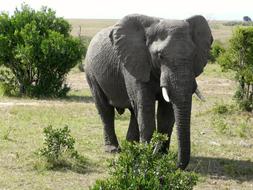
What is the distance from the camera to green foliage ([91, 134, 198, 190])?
5234mm

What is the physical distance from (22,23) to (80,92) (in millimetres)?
2970

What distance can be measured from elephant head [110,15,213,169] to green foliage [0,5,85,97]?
863 centimetres

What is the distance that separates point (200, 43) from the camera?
8102mm

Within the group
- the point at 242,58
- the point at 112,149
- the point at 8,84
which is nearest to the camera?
the point at 112,149

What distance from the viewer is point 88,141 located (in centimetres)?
1060

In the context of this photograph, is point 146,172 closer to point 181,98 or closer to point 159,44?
point 181,98

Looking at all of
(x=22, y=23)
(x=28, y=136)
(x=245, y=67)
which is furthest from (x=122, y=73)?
(x=22, y=23)

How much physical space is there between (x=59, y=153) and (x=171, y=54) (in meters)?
2.38

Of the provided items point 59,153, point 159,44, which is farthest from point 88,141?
point 159,44

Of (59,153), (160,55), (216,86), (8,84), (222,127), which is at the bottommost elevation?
(216,86)

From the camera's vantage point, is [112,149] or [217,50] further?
[217,50]

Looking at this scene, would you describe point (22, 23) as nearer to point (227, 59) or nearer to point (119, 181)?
point (227, 59)

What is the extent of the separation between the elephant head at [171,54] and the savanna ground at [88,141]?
3.57 ft

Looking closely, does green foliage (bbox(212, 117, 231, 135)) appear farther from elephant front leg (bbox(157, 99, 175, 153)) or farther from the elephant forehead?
the elephant forehead
